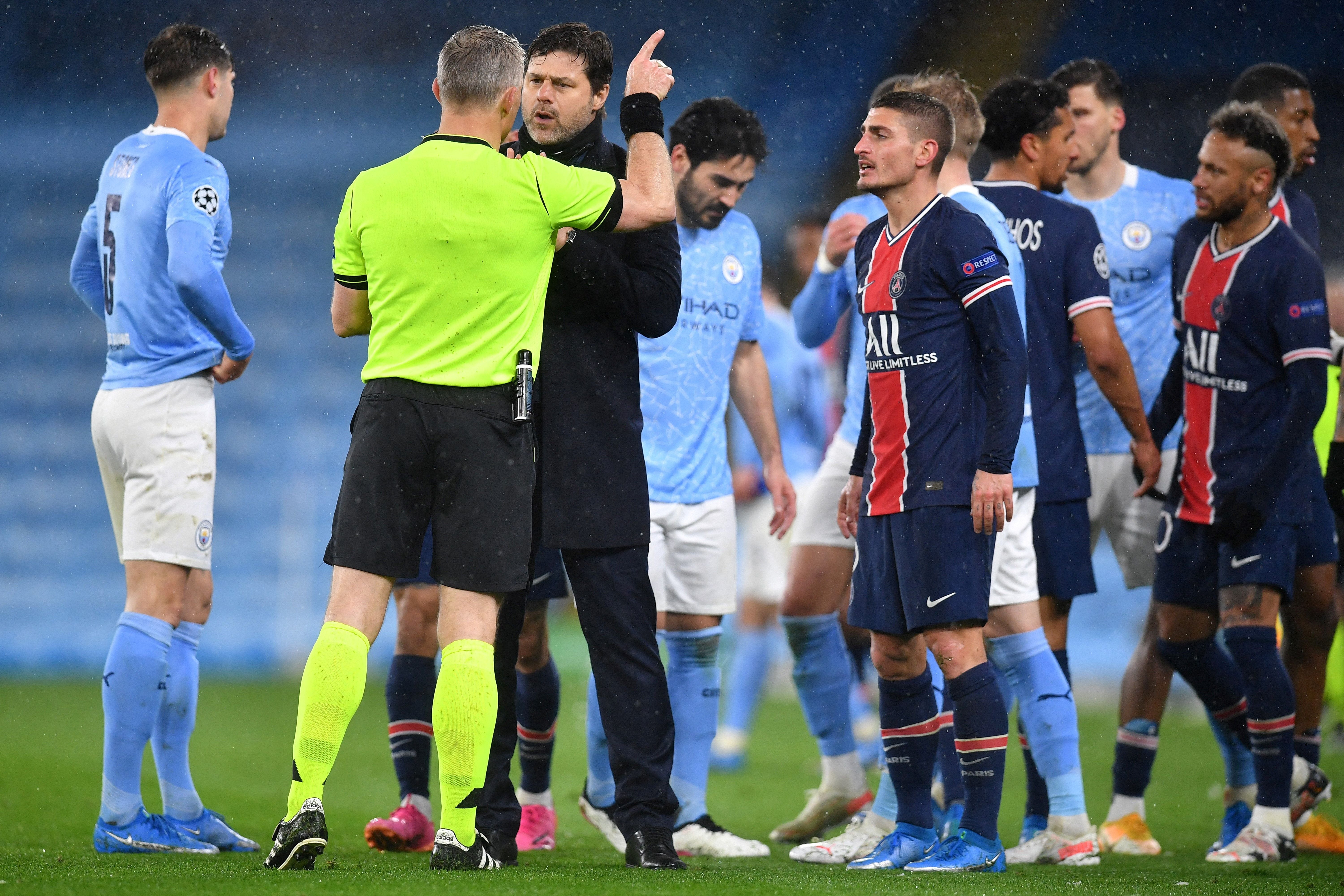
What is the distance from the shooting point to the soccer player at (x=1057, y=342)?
4.05 metres

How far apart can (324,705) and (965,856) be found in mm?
1511

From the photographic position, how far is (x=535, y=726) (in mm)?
4105

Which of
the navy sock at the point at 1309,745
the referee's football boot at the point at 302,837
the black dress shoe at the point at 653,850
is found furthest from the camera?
the navy sock at the point at 1309,745

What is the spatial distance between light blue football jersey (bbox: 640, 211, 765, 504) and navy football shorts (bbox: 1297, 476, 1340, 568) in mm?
1798

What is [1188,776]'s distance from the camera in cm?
605

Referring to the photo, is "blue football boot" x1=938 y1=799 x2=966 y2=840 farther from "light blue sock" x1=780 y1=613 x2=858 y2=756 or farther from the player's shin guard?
the player's shin guard

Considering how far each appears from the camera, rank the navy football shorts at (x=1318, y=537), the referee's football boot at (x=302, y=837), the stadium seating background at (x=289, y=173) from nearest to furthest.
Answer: the referee's football boot at (x=302, y=837) < the navy football shorts at (x=1318, y=537) < the stadium seating background at (x=289, y=173)

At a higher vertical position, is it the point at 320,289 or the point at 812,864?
the point at 320,289

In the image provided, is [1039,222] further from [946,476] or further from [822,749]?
[822,749]

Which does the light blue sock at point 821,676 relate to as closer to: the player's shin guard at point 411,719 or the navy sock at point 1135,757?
the navy sock at point 1135,757

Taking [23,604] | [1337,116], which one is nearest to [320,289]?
[23,604]

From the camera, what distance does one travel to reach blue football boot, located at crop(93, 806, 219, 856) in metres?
3.45

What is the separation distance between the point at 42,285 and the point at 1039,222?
10.4 m

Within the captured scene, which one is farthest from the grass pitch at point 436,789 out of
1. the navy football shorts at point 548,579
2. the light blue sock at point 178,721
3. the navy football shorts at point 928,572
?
the navy football shorts at point 548,579
